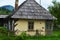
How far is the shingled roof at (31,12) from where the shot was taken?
2844cm

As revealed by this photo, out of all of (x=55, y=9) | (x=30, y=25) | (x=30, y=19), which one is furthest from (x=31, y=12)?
(x=55, y=9)

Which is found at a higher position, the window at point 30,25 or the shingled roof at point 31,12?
the shingled roof at point 31,12

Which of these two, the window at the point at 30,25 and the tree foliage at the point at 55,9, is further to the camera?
the tree foliage at the point at 55,9

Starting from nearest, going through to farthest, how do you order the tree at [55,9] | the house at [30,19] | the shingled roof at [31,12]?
the house at [30,19], the shingled roof at [31,12], the tree at [55,9]

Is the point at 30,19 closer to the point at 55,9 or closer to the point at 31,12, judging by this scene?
the point at 31,12

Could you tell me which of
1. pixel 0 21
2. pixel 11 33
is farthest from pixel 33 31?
pixel 0 21

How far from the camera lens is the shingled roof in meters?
28.4

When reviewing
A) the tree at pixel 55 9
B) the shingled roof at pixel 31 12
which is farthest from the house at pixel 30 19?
the tree at pixel 55 9

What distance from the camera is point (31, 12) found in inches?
1158

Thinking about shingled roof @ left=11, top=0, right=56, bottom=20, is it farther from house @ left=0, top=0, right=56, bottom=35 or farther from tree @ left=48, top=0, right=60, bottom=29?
tree @ left=48, top=0, right=60, bottom=29

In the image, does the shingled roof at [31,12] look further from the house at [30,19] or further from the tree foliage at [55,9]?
the tree foliage at [55,9]

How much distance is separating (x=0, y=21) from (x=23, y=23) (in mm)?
21234

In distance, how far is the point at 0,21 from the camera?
161ft

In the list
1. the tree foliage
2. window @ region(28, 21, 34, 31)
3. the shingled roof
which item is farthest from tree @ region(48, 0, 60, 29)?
window @ region(28, 21, 34, 31)
